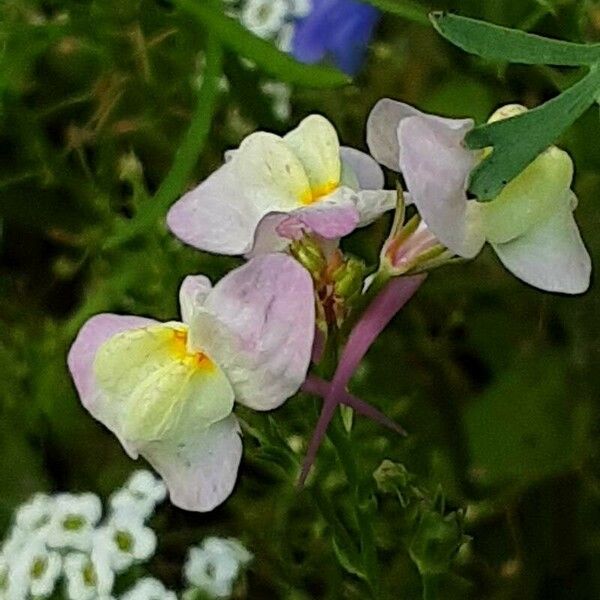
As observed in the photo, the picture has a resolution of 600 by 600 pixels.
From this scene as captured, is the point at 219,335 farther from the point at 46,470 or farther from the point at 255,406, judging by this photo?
the point at 46,470

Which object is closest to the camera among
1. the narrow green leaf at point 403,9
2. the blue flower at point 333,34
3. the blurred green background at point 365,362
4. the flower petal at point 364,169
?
the flower petal at point 364,169

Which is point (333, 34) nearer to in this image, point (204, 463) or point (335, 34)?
point (335, 34)

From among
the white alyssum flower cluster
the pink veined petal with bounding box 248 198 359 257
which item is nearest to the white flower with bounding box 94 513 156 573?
the white alyssum flower cluster

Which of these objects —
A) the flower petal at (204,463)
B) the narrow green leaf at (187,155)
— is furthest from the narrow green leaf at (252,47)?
the flower petal at (204,463)

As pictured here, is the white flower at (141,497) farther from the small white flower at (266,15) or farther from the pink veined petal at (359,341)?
the small white flower at (266,15)

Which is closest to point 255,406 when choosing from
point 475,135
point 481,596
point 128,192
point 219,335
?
point 219,335

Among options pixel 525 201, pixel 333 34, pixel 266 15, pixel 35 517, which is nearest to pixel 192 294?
pixel 525 201
